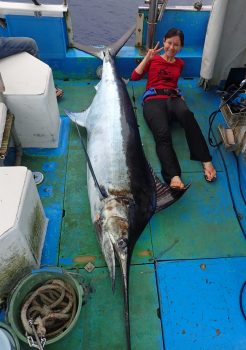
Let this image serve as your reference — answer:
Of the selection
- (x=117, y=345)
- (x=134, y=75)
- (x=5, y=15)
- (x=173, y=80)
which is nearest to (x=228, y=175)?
(x=173, y=80)

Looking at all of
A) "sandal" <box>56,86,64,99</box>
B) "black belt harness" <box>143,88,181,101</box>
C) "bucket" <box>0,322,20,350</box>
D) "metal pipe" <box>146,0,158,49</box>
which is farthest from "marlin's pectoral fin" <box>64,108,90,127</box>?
"bucket" <box>0,322,20,350</box>

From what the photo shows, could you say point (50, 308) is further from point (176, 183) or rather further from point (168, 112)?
point (168, 112)

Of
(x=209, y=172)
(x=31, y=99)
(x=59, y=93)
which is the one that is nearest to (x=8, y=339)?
(x=31, y=99)

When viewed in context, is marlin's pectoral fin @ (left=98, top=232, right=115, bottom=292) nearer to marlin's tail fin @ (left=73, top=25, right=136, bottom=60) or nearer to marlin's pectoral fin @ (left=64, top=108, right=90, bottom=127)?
marlin's pectoral fin @ (left=64, top=108, right=90, bottom=127)

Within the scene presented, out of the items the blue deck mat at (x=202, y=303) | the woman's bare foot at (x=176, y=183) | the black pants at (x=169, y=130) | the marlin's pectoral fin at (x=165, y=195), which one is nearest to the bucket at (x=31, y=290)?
the blue deck mat at (x=202, y=303)

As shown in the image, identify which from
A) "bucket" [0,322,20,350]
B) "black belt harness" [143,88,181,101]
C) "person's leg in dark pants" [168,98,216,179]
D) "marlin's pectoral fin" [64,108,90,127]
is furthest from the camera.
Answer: "black belt harness" [143,88,181,101]

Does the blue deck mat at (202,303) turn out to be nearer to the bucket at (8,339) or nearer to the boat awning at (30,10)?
the bucket at (8,339)

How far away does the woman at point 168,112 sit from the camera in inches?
113

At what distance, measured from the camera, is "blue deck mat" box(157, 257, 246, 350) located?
6.23 ft

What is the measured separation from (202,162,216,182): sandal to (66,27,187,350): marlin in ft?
1.34

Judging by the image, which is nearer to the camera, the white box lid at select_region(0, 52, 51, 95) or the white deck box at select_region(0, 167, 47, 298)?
the white deck box at select_region(0, 167, 47, 298)

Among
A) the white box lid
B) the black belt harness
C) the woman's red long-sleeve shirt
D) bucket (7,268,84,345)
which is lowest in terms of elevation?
bucket (7,268,84,345)

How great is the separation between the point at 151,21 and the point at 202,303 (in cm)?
328

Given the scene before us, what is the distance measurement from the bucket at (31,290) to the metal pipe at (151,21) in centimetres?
320
